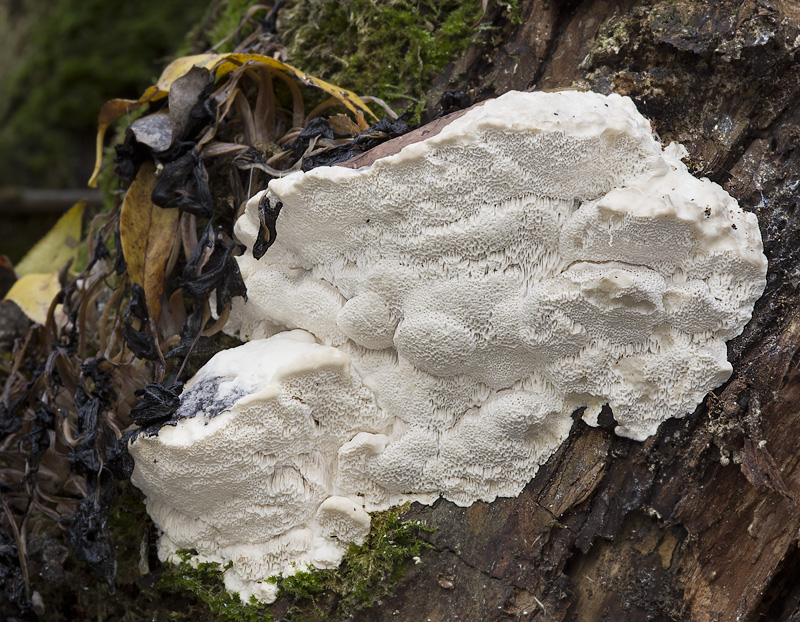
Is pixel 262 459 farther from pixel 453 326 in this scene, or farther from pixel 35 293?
pixel 35 293

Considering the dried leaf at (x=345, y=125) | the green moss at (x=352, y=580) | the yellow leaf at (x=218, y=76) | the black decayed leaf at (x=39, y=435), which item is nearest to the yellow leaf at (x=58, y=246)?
the yellow leaf at (x=218, y=76)

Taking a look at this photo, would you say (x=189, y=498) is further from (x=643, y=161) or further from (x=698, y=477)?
(x=643, y=161)

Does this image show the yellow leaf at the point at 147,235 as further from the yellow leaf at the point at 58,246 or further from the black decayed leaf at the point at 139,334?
the yellow leaf at the point at 58,246

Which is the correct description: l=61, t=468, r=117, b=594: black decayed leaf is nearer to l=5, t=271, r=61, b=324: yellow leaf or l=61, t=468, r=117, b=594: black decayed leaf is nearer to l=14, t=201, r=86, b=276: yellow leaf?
l=5, t=271, r=61, b=324: yellow leaf

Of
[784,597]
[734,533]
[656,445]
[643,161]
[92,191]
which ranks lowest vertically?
[92,191]

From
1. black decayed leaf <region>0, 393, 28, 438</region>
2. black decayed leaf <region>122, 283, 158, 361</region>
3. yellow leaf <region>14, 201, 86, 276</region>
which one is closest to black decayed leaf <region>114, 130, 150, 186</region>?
black decayed leaf <region>122, 283, 158, 361</region>

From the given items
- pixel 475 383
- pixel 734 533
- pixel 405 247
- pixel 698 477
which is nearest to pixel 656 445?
pixel 698 477
